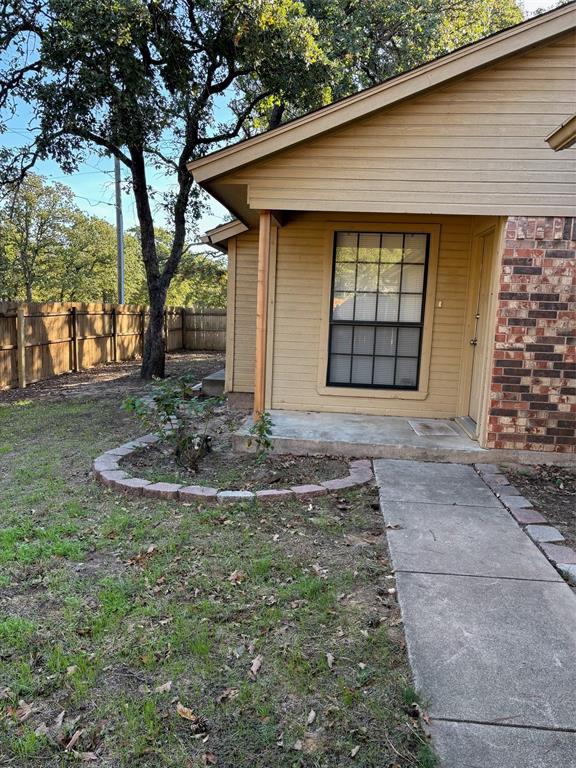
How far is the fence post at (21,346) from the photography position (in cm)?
946

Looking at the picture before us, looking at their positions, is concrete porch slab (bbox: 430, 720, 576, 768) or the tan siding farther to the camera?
the tan siding

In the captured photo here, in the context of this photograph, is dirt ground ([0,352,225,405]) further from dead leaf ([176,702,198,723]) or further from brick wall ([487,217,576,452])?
dead leaf ([176,702,198,723])

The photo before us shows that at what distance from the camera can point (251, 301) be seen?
319 inches

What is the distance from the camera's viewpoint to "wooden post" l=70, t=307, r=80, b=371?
38.8 feet

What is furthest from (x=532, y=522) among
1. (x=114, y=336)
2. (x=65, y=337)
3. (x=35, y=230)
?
(x=35, y=230)

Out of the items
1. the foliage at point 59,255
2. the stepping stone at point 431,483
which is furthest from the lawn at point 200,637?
the foliage at point 59,255

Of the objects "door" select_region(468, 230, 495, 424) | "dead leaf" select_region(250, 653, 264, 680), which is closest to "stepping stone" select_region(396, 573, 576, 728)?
"dead leaf" select_region(250, 653, 264, 680)

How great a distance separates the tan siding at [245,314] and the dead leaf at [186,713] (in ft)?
20.5

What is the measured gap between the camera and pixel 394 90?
15.3ft

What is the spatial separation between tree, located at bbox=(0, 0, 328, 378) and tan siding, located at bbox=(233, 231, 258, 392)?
6.75ft

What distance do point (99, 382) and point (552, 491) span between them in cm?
873

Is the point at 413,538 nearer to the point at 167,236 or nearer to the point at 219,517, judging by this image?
the point at 219,517

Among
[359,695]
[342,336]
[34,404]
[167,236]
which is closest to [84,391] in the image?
[34,404]

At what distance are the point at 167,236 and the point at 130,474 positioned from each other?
81.8 feet
